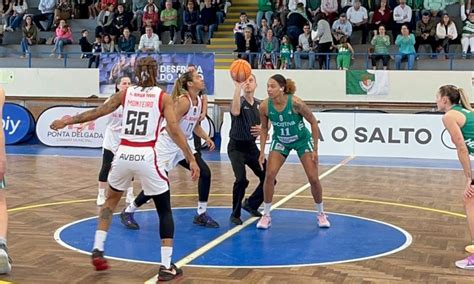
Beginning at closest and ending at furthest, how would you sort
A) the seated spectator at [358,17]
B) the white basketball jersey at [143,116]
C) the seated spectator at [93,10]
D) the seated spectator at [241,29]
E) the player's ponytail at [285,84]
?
the white basketball jersey at [143,116], the player's ponytail at [285,84], the seated spectator at [241,29], the seated spectator at [358,17], the seated spectator at [93,10]

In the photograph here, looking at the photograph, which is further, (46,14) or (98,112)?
(46,14)

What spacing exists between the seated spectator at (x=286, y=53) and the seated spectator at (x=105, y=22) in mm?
6229

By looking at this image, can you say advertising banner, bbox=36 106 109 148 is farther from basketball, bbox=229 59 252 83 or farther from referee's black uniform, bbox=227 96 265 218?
basketball, bbox=229 59 252 83

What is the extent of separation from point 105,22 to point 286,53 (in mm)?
7250

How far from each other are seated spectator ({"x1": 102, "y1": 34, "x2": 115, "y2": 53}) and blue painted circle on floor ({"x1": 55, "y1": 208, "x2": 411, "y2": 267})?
548 inches

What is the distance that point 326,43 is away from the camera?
21.6 meters

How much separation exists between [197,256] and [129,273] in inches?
36.8

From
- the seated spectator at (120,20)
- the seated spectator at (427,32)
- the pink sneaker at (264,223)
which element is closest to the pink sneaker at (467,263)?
the pink sneaker at (264,223)

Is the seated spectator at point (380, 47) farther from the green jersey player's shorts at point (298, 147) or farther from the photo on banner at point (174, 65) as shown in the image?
the green jersey player's shorts at point (298, 147)

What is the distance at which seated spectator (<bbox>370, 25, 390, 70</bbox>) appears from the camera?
2062cm

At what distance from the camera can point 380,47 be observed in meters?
21.0

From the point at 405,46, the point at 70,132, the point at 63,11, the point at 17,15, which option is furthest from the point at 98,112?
the point at 17,15

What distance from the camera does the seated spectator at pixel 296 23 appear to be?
Answer: 72.6 feet

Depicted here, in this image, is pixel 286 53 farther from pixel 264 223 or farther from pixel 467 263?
pixel 467 263
